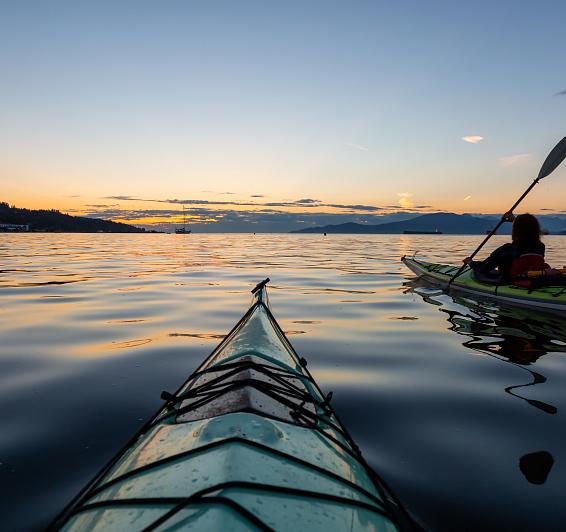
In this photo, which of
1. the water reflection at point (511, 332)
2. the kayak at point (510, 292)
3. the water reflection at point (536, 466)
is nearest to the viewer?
the water reflection at point (536, 466)

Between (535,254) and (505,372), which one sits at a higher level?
(535,254)

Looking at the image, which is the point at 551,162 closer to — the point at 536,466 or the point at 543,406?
the point at 543,406

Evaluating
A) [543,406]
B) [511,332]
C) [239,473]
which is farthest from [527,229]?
[239,473]

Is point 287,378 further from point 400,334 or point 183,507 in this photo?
point 400,334

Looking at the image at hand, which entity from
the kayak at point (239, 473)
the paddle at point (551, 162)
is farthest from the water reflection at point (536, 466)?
the paddle at point (551, 162)

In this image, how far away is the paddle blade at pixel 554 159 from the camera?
10.8 metres

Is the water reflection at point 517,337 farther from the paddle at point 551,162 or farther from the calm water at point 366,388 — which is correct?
the paddle at point 551,162

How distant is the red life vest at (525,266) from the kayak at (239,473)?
8.58 m

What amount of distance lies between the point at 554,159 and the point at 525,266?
335cm

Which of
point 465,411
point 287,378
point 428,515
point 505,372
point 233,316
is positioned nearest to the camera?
point 428,515

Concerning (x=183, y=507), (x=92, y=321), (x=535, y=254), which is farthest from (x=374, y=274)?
(x=183, y=507)

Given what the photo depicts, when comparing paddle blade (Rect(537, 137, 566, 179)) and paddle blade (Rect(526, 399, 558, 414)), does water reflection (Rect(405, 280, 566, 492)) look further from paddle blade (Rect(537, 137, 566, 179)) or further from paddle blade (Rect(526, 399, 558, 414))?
paddle blade (Rect(537, 137, 566, 179))

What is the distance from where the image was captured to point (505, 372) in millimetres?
5273

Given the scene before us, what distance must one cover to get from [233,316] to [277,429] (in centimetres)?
654
